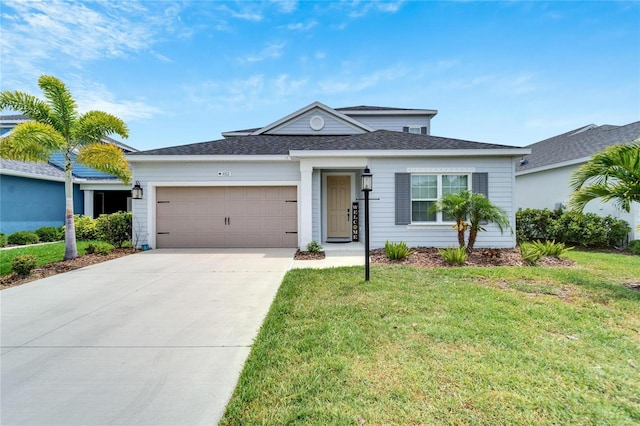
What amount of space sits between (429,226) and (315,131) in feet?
23.5

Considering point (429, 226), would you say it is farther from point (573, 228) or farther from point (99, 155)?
point (99, 155)

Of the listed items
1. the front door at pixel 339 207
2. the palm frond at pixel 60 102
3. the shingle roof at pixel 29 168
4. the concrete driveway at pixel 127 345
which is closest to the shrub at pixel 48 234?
the shingle roof at pixel 29 168

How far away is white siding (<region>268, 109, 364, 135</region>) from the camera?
1345cm

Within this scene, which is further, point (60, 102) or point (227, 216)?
point (227, 216)

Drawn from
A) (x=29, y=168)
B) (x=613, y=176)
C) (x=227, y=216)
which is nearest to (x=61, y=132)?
(x=227, y=216)

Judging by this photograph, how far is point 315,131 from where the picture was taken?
1352 cm

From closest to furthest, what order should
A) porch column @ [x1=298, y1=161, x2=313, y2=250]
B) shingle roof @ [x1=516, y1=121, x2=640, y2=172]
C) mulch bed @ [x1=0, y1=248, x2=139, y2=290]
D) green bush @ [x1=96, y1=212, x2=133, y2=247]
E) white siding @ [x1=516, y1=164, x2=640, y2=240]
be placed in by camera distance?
mulch bed @ [x1=0, y1=248, x2=139, y2=290]
porch column @ [x1=298, y1=161, x2=313, y2=250]
green bush @ [x1=96, y1=212, x2=133, y2=247]
white siding @ [x1=516, y1=164, x2=640, y2=240]
shingle roof @ [x1=516, y1=121, x2=640, y2=172]

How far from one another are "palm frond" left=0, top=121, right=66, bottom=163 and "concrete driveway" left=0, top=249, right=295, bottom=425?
3415 millimetres

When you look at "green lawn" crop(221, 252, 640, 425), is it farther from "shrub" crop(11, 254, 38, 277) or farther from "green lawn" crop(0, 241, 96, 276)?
"green lawn" crop(0, 241, 96, 276)

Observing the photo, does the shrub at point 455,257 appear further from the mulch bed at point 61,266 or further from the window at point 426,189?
the mulch bed at point 61,266

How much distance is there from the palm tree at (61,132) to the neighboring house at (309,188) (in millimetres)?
1603

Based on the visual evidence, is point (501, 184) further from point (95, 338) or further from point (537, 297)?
point (95, 338)

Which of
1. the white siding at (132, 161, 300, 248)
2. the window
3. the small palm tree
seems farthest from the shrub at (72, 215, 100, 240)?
the small palm tree

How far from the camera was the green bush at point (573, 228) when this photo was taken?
30.9 feet
